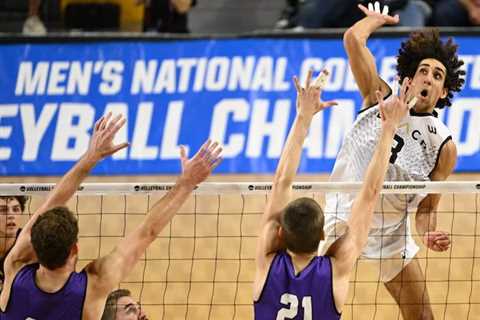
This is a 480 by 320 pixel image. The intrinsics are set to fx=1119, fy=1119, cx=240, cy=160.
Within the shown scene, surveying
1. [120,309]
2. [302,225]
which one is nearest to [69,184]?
[120,309]

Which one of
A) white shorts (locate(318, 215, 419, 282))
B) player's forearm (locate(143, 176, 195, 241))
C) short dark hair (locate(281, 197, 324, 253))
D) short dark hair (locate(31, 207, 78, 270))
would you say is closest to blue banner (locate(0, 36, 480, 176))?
white shorts (locate(318, 215, 419, 282))

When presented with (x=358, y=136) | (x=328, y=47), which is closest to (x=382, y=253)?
(x=358, y=136)

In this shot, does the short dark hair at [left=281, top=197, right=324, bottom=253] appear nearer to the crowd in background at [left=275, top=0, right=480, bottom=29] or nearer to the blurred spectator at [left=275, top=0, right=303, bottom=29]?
the crowd in background at [left=275, top=0, right=480, bottom=29]

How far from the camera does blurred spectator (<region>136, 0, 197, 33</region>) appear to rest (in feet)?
52.5

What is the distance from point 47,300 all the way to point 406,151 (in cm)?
334

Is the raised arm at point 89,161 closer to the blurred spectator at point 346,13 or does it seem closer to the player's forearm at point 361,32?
the player's forearm at point 361,32

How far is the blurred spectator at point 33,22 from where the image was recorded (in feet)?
53.1

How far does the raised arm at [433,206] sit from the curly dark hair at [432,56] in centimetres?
45

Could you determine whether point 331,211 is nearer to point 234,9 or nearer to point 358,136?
point 358,136

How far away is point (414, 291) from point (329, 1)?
794 centimetres

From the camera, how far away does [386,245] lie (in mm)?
8453

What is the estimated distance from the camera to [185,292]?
10352mm

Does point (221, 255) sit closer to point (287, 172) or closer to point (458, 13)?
point (287, 172)

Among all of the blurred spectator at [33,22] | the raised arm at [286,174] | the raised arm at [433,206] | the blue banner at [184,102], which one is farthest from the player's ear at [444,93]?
the blurred spectator at [33,22]
